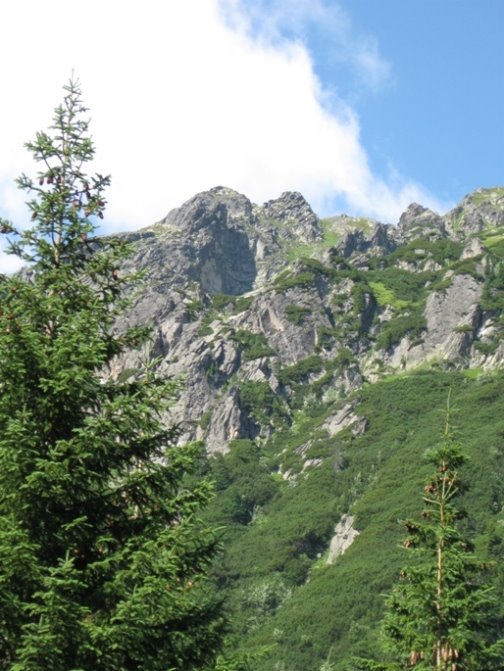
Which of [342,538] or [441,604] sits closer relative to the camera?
[441,604]

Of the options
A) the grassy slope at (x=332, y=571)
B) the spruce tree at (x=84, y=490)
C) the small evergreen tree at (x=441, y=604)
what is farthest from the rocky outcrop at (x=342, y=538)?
the spruce tree at (x=84, y=490)

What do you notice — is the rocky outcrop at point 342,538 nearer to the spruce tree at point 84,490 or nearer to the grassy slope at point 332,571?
the grassy slope at point 332,571

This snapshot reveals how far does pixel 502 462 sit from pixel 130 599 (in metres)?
184

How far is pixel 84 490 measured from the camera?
42.3 feet

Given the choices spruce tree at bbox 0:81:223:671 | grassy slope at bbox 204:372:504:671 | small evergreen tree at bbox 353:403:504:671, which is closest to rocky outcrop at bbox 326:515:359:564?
grassy slope at bbox 204:372:504:671

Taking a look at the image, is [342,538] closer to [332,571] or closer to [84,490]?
[332,571]

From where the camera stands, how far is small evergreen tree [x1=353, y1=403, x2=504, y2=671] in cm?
1862

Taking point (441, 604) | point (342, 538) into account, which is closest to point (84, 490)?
point (441, 604)

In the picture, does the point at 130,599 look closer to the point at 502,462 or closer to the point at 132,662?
the point at 132,662

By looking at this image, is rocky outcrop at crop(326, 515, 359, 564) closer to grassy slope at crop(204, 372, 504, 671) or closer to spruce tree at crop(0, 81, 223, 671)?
grassy slope at crop(204, 372, 504, 671)

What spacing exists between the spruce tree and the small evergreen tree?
744 centimetres

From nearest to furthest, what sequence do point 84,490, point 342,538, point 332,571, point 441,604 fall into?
point 84,490, point 441,604, point 332,571, point 342,538

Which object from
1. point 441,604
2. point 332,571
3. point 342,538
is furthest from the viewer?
point 342,538

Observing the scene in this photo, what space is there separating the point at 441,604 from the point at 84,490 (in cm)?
1015
